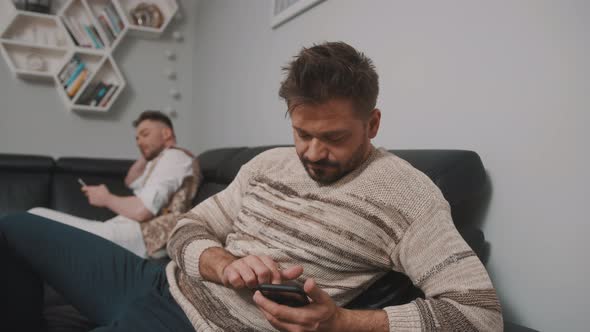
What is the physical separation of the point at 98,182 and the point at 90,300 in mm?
1755

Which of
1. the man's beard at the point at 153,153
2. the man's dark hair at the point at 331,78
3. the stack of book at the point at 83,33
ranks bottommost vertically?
the man's beard at the point at 153,153

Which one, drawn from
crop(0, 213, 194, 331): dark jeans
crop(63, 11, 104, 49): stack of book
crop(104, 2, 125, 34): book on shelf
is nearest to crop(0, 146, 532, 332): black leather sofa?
crop(0, 213, 194, 331): dark jeans

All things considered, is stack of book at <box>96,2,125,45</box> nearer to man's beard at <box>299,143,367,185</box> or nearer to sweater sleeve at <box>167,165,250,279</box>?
sweater sleeve at <box>167,165,250,279</box>

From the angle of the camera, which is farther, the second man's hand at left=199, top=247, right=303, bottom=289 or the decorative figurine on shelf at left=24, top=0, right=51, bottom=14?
the decorative figurine on shelf at left=24, top=0, right=51, bottom=14

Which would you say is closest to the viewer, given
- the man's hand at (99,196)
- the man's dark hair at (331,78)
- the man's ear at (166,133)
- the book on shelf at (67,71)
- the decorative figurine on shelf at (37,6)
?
the man's dark hair at (331,78)

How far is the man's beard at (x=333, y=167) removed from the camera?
0.87 meters

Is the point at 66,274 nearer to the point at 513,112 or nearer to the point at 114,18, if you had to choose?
the point at 513,112

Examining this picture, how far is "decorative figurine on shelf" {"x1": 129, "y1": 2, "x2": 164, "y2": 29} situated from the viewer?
127 inches

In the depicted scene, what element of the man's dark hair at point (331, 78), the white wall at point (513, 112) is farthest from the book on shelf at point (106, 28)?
the man's dark hair at point (331, 78)

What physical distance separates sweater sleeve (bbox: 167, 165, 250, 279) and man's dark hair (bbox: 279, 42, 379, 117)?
1.15 feet

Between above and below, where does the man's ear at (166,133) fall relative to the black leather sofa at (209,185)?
above

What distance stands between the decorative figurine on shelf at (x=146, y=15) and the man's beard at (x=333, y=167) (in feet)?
9.26

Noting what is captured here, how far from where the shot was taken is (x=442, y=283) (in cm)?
72

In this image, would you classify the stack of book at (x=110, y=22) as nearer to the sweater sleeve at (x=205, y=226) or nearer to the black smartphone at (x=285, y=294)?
the sweater sleeve at (x=205, y=226)
